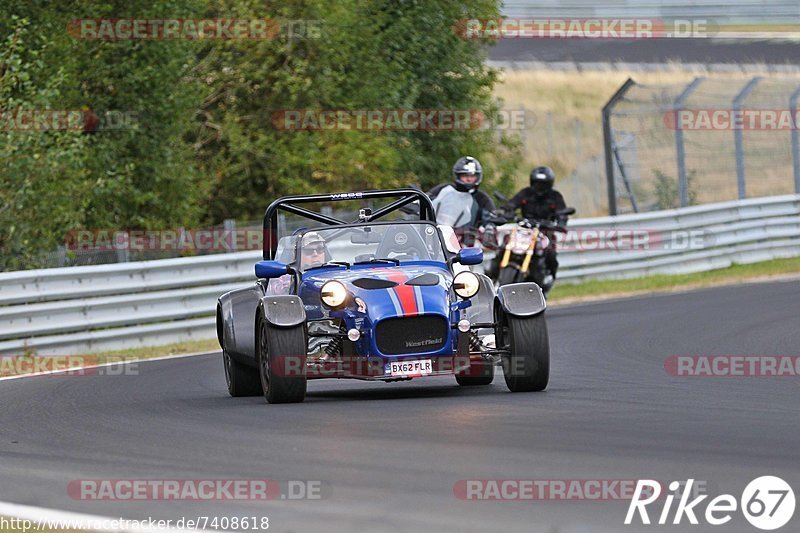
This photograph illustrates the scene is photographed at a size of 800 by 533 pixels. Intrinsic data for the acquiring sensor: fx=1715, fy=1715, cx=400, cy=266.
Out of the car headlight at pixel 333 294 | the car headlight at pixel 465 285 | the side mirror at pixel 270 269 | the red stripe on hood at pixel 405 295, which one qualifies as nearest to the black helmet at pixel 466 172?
the side mirror at pixel 270 269

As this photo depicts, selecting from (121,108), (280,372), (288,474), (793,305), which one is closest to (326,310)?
(280,372)

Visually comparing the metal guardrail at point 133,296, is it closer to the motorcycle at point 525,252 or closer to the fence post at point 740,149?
the fence post at point 740,149

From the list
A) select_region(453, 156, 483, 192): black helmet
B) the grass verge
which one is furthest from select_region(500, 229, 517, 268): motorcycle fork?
the grass verge

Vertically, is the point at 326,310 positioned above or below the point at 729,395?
above

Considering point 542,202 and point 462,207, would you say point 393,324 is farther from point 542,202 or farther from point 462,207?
→ point 542,202

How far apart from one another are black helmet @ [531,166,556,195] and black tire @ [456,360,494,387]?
7.77m

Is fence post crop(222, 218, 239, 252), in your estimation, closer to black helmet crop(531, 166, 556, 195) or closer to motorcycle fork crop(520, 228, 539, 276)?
black helmet crop(531, 166, 556, 195)

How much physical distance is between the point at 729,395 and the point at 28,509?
5.22 metres

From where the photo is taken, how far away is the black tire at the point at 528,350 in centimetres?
1116

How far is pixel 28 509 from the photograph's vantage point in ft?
23.9

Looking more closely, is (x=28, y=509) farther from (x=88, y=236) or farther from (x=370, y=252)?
(x=88, y=236)

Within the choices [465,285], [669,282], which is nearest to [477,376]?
[465,285]

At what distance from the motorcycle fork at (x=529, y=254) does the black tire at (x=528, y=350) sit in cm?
819

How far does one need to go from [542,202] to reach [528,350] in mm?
9296
